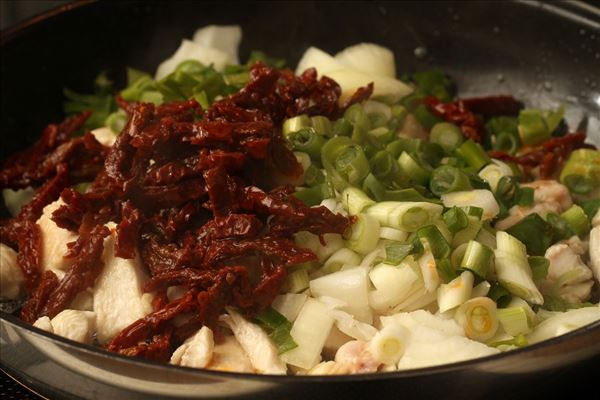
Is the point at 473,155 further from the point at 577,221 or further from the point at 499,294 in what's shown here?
the point at 499,294

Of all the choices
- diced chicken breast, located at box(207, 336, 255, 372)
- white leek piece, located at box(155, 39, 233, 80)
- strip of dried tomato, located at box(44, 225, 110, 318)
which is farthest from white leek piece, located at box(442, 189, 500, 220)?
white leek piece, located at box(155, 39, 233, 80)

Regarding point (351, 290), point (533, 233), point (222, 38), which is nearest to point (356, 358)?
point (351, 290)

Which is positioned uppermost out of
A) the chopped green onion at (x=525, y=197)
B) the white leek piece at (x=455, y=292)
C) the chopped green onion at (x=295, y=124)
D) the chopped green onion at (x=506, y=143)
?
the chopped green onion at (x=295, y=124)

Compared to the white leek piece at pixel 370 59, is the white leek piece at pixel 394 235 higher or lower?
lower

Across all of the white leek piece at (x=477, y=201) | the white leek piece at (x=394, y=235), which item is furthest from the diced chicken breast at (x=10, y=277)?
the white leek piece at (x=477, y=201)

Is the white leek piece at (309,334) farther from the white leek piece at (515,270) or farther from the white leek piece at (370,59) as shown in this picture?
the white leek piece at (370,59)

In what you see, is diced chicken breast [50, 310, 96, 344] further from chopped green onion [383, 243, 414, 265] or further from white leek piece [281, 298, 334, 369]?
chopped green onion [383, 243, 414, 265]

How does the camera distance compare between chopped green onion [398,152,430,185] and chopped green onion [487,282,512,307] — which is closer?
chopped green onion [487,282,512,307]
